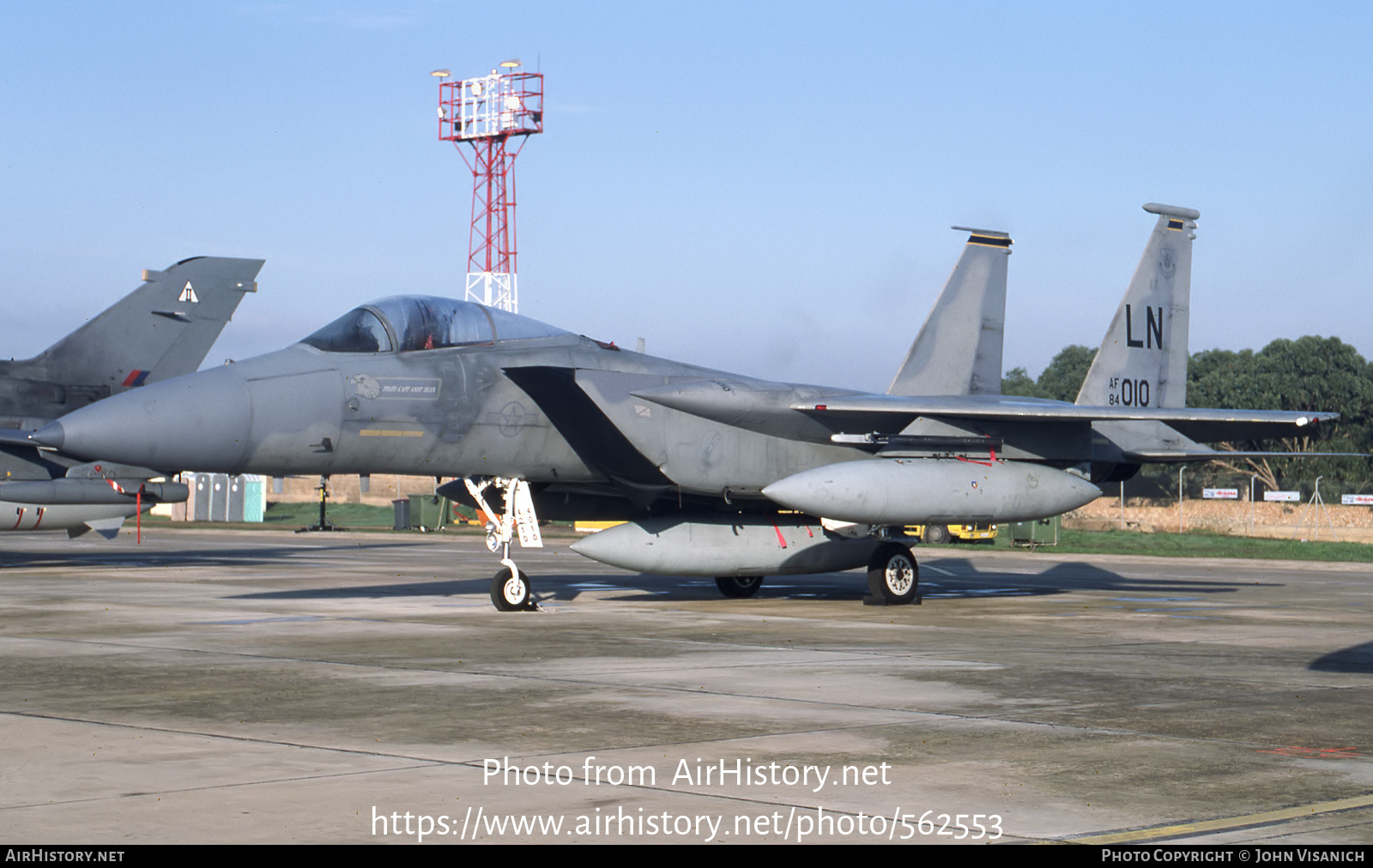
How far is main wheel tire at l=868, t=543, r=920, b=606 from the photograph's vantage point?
15.9 meters

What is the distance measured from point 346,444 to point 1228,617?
944 cm

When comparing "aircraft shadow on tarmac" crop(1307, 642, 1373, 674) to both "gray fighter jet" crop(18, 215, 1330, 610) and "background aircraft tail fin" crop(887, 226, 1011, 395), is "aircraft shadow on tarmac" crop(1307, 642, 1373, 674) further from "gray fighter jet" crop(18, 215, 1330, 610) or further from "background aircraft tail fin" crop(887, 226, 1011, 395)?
"background aircraft tail fin" crop(887, 226, 1011, 395)

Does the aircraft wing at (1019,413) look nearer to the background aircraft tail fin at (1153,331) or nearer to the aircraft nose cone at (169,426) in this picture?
the background aircraft tail fin at (1153,331)

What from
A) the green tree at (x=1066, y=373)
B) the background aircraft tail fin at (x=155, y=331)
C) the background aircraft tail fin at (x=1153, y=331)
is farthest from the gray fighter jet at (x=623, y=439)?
the green tree at (x=1066, y=373)

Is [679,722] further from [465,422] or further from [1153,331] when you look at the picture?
[1153,331]

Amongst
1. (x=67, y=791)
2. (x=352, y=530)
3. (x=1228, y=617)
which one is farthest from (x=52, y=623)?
Answer: (x=352, y=530)

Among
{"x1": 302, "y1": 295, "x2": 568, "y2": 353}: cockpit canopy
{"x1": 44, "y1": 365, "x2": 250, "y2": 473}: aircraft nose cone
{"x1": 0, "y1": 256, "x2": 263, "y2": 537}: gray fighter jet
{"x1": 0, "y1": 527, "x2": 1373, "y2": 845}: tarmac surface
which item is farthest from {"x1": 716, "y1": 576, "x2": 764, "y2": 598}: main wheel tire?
{"x1": 0, "y1": 256, "x2": 263, "y2": 537}: gray fighter jet

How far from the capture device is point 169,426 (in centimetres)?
1143

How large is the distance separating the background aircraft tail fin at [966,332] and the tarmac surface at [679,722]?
3838 mm

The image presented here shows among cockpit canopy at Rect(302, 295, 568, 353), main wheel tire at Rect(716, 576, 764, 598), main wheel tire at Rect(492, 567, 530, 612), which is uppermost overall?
cockpit canopy at Rect(302, 295, 568, 353)

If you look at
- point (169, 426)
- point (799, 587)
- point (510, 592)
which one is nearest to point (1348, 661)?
point (510, 592)

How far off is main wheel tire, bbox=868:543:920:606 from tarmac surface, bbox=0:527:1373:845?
61cm

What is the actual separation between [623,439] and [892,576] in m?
3.94

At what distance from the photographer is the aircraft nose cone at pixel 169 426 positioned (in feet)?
36.7
